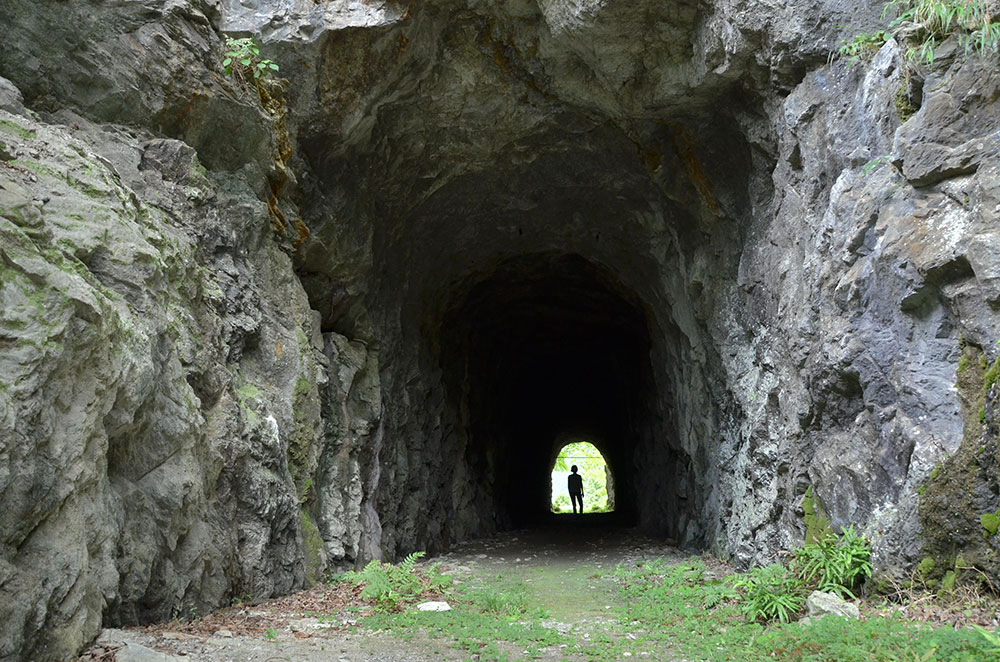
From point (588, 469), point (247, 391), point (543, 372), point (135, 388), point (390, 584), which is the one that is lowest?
point (390, 584)

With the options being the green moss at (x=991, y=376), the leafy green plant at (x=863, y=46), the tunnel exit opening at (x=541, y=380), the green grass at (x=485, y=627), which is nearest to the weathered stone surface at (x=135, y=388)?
the green grass at (x=485, y=627)

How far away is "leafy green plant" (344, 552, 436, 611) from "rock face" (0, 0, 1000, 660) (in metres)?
0.81

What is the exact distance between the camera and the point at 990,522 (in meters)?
5.12

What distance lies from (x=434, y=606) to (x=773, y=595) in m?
3.11

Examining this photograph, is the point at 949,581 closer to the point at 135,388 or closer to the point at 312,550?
the point at 135,388

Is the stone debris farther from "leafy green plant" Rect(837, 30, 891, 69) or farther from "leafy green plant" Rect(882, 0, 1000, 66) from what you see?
"leafy green plant" Rect(837, 30, 891, 69)

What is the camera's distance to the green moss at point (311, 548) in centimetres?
814

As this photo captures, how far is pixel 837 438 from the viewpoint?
7.07 m

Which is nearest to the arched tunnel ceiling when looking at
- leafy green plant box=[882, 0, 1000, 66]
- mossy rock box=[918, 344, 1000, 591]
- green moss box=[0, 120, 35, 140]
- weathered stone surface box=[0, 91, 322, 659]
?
weathered stone surface box=[0, 91, 322, 659]

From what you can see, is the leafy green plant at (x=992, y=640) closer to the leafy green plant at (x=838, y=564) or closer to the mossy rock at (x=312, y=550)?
the leafy green plant at (x=838, y=564)

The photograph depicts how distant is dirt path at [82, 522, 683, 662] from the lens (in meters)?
4.95

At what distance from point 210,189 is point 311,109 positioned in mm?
2175

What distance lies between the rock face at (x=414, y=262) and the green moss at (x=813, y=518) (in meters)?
0.17

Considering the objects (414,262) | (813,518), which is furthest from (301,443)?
(813,518)
